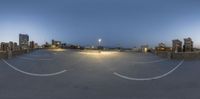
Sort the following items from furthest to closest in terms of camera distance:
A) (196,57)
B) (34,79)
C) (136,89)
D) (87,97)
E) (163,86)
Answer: (196,57) < (34,79) < (163,86) < (136,89) < (87,97)

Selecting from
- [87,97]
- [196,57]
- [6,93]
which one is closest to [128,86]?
[87,97]

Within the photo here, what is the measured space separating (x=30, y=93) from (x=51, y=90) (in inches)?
37.5

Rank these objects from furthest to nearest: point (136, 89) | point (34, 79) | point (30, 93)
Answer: point (34, 79) < point (136, 89) < point (30, 93)

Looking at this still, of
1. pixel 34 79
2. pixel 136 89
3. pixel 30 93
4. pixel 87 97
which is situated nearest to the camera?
pixel 87 97

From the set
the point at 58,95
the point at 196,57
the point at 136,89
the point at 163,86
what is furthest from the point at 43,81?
the point at 196,57

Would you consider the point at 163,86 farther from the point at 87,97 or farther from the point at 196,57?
the point at 196,57

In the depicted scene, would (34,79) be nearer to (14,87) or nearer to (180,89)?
(14,87)

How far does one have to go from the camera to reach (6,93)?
11.7 m

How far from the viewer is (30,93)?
11.8m

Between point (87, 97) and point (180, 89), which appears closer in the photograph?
point (87, 97)

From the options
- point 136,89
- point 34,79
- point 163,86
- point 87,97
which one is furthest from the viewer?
point 34,79

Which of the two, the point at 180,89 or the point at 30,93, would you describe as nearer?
the point at 30,93

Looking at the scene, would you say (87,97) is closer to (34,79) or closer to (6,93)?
(6,93)

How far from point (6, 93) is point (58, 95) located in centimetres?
203
